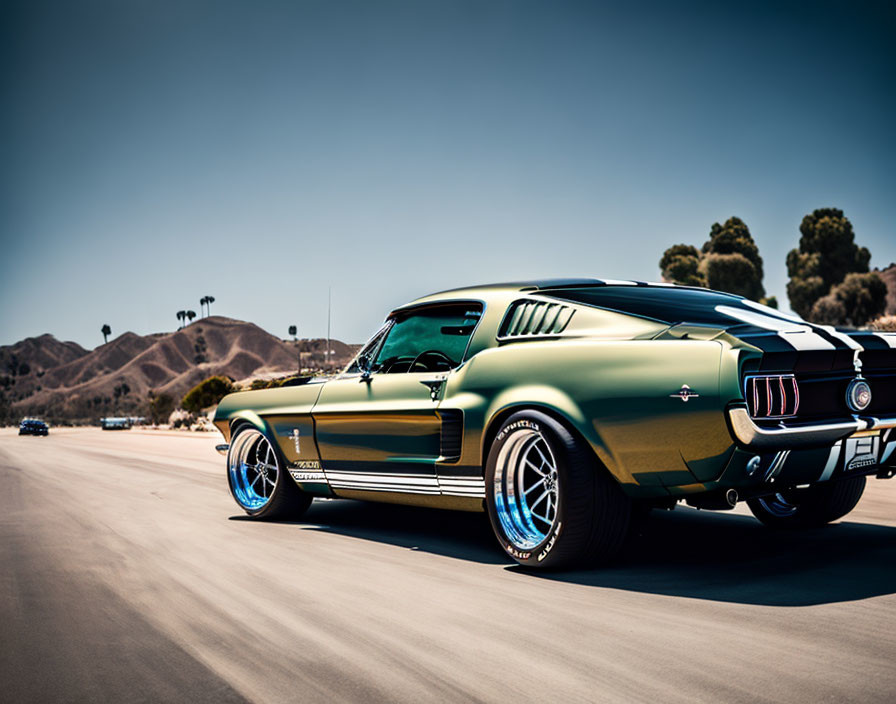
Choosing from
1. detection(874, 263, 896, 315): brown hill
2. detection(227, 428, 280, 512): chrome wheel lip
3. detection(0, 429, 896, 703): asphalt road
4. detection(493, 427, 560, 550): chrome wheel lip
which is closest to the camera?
detection(0, 429, 896, 703): asphalt road

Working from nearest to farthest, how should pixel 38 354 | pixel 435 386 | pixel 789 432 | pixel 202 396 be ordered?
pixel 789 432 → pixel 435 386 → pixel 202 396 → pixel 38 354

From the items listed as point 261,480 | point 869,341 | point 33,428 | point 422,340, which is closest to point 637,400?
point 869,341

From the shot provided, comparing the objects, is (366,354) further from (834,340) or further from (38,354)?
(38,354)

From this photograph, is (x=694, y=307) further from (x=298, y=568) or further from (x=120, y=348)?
(x=120, y=348)

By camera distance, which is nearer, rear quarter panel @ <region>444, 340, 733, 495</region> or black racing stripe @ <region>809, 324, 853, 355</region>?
rear quarter panel @ <region>444, 340, 733, 495</region>

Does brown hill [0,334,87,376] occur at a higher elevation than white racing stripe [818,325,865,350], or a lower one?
higher

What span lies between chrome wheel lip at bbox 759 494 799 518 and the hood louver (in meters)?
1.91

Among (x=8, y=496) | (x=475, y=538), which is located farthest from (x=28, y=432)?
(x=475, y=538)

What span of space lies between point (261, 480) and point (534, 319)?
3032 mm

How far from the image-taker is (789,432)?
3.44 m

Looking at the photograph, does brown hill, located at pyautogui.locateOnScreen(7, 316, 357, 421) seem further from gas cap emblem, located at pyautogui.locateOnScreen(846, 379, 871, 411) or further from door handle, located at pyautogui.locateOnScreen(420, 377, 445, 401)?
gas cap emblem, located at pyautogui.locateOnScreen(846, 379, 871, 411)

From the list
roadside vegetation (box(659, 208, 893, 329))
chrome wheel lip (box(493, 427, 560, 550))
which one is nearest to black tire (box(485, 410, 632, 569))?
chrome wheel lip (box(493, 427, 560, 550))

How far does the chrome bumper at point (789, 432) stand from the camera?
3336 mm

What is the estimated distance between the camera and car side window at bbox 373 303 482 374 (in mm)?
5289
